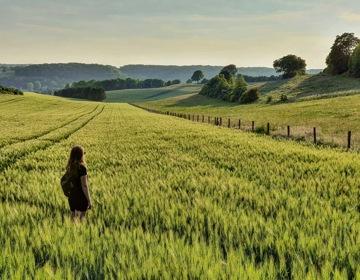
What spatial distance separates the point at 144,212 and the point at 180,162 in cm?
670

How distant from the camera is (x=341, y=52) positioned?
10319cm

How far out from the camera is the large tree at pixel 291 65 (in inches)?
5069

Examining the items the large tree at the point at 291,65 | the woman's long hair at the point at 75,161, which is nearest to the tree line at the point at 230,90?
the large tree at the point at 291,65

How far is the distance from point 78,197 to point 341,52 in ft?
368

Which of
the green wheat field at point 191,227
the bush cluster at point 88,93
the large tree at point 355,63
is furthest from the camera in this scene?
the bush cluster at point 88,93

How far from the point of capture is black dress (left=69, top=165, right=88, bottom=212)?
6.16 metres

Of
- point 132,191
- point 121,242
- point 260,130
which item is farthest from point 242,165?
point 260,130

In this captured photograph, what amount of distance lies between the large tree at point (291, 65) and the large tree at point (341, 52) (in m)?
21.6

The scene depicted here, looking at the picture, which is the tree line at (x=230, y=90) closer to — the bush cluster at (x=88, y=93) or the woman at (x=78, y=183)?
the bush cluster at (x=88, y=93)

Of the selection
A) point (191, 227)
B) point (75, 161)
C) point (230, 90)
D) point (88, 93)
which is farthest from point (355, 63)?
point (88, 93)

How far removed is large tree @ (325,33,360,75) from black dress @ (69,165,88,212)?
109923 millimetres

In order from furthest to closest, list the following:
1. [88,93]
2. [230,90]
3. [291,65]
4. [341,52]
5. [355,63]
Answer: [88,93] → [291,65] → [230,90] → [341,52] → [355,63]

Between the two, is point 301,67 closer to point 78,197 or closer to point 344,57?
point 344,57

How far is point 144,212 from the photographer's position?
6.57 metres
